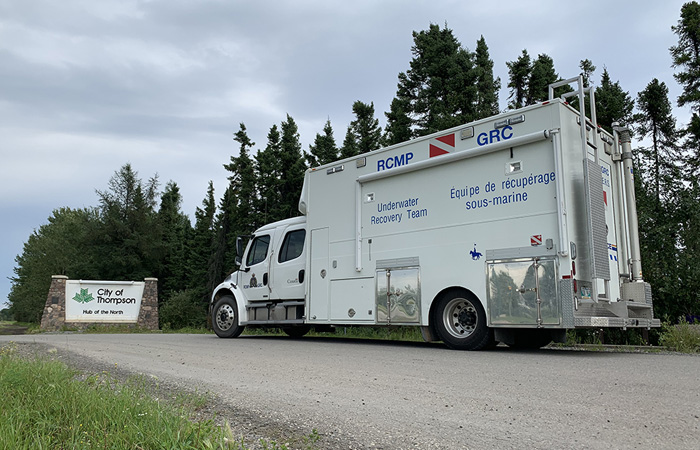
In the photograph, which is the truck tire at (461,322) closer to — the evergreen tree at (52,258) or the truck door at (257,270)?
the truck door at (257,270)

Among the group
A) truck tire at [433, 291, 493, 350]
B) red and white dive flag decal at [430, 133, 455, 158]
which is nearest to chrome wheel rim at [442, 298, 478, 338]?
truck tire at [433, 291, 493, 350]

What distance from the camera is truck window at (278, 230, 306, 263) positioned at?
12141mm

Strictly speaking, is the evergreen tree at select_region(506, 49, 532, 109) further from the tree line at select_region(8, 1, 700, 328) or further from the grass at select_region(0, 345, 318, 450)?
the grass at select_region(0, 345, 318, 450)

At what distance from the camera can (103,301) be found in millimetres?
22891

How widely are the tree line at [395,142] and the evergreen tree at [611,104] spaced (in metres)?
0.07

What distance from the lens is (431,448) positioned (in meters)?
3.17

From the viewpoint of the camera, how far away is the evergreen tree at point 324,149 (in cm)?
3344

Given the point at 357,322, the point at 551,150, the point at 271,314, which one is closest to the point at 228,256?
the point at 271,314

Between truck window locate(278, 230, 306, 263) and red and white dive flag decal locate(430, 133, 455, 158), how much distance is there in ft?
12.6

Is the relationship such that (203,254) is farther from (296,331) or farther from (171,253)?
(296,331)

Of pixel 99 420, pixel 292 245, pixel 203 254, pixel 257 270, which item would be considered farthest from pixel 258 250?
pixel 203 254

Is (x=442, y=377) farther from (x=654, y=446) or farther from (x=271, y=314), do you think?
(x=271, y=314)

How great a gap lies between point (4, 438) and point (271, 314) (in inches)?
368

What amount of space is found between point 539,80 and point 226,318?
22.3 meters
